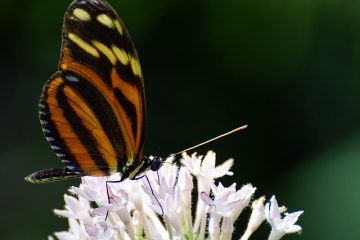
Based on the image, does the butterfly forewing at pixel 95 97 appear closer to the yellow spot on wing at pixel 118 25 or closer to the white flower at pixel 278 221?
the yellow spot on wing at pixel 118 25

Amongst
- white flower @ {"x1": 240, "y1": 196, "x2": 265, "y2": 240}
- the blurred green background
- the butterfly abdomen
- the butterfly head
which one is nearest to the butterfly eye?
the butterfly head

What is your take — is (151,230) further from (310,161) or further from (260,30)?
(260,30)

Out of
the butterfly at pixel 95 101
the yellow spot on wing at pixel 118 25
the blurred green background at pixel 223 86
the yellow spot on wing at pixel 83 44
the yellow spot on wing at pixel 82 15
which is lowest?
the blurred green background at pixel 223 86

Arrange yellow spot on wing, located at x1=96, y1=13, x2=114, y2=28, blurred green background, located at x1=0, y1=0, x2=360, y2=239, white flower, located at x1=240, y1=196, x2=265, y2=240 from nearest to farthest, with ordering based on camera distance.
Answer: yellow spot on wing, located at x1=96, y1=13, x2=114, y2=28 → white flower, located at x1=240, y1=196, x2=265, y2=240 → blurred green background, located at x1=0, y1=0, x2=360, y2=239

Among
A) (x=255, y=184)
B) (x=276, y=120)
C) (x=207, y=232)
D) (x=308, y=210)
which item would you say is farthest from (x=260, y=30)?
(x=207, y=232)

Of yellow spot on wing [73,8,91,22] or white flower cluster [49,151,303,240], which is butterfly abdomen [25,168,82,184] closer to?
white flower cluster [49,151,303,240]

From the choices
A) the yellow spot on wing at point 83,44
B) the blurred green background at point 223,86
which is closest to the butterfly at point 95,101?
the yellow spot on wing at point 83,44

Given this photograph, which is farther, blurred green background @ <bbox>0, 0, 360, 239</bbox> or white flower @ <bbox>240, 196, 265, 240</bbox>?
blurred green background @ <bbox>0, 0, 360, 239</bbox>
